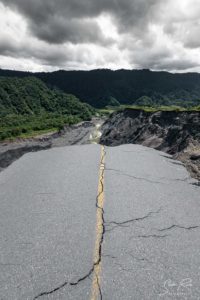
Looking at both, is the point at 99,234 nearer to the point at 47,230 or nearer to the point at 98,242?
the point at 98,242

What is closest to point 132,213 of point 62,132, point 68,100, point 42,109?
point 62,132

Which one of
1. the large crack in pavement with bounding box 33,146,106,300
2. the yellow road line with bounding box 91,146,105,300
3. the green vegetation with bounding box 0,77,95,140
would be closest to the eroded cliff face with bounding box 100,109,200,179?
the yellow road line with bounding box 91,146,105,300

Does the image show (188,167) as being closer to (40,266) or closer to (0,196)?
(0,196)

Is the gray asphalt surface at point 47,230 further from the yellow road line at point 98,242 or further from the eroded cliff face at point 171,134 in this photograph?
the eroded cliff face at point 171,134

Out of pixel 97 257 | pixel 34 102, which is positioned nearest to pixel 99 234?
pixel 97 257
